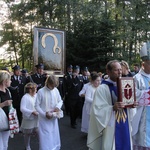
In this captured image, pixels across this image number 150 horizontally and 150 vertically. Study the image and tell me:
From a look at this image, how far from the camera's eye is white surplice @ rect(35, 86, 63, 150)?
4797mm

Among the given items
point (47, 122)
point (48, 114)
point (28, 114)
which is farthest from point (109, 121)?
point (28, 114)

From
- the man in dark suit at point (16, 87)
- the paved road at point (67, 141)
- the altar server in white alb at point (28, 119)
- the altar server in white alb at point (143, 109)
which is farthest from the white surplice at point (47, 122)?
the man in dark suit at point (16, 87)

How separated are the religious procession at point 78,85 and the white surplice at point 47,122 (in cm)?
2

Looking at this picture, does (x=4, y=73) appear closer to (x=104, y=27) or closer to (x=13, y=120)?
(x=13, y=120)

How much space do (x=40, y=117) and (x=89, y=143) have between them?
1760 mm

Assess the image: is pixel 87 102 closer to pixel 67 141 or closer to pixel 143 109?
pixel 67 141

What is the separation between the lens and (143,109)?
3.78 m

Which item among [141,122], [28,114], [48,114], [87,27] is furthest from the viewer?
[87,27]

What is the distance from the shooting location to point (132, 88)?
3.31 metres

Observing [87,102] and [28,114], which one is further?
[87,102]

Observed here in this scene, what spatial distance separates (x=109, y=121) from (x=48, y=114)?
1.77 meters

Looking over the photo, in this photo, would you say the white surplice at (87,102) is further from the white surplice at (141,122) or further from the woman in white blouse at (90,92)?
the white surplice at (141,122)

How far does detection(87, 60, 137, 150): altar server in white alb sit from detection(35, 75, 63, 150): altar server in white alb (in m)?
1.60

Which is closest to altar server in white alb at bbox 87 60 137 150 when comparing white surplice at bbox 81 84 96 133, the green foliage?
white surplice at bbox 81 84 96 133
